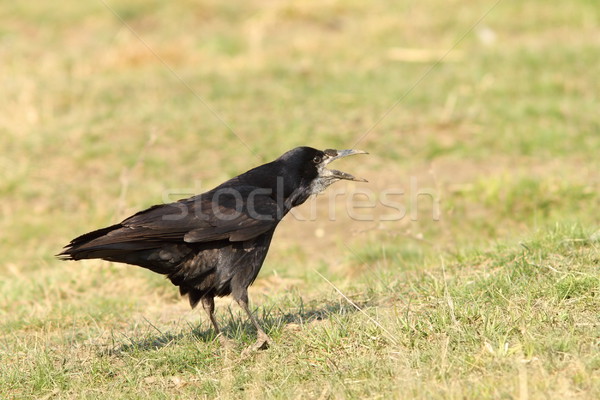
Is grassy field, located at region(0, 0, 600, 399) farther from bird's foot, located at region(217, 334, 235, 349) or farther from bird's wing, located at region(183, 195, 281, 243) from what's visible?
bird's wing, located at region(183, 195, 281, 243)

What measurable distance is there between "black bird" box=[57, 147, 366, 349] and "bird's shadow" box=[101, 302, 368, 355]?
0.49 feet

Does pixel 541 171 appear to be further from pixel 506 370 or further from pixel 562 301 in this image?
pixel 506 370

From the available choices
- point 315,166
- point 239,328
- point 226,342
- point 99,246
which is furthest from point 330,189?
point 99,246

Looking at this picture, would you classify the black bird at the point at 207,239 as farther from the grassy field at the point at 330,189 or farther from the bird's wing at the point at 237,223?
the grassy field at the point at 330,189

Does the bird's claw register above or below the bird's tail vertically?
below

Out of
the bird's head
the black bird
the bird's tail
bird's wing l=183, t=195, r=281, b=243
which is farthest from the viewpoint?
the bird's head

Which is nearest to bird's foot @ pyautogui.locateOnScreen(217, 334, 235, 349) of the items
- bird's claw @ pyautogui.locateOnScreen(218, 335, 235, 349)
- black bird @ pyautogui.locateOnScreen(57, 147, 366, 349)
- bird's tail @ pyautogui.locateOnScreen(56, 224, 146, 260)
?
bird's claw @ pyautogui.locateOnScreen(218, 335, 235, 349)

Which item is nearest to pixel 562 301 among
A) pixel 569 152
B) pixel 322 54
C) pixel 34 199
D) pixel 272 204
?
pixel 272 204

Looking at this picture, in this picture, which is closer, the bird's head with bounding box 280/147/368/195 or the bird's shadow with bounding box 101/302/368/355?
the bird's shadow with bounding box 101/302/368/355

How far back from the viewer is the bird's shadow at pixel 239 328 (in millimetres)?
4914

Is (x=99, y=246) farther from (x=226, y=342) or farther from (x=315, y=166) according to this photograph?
(x=315, y=166)

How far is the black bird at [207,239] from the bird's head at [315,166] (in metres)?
0.24

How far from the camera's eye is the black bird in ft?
15.4

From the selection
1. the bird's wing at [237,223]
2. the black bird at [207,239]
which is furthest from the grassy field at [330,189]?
the bird's wing at [237,223]
